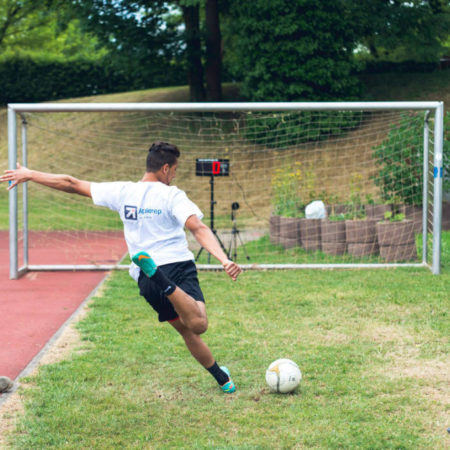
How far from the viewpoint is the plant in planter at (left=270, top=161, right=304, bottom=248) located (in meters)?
12.0

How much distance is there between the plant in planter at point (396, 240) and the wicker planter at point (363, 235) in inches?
7.7

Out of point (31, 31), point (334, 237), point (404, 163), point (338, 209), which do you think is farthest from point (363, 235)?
point (31, 31)

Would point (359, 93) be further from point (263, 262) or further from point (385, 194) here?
point (263, 262)

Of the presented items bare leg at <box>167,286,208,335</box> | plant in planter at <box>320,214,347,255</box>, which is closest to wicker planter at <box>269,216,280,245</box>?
plant in planter at <box>320,214,347,255</box>

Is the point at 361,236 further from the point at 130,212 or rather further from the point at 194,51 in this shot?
the point at 194,51

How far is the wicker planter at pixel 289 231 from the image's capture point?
11992 mm

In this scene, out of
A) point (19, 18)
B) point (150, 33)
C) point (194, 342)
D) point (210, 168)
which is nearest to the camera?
point (194, 342)

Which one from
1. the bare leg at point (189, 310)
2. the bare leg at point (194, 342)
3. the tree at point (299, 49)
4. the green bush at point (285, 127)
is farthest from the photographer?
the tree at point (299, 49)

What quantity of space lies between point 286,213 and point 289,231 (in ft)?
1.53

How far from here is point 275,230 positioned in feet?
41.1

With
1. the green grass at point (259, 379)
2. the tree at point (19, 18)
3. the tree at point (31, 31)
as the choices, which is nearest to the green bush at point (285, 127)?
the green grass at point (259, 379)

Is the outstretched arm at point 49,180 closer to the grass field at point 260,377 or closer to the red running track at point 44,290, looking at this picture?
the grass field at point 260,377

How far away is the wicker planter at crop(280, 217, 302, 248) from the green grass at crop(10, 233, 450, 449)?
352 centimetres

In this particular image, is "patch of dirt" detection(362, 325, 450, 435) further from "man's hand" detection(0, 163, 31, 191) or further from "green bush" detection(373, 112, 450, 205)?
"green bush" detection(373, 112, 450, 205)
